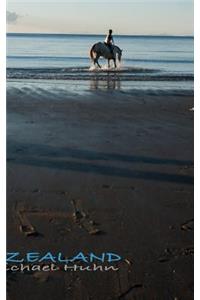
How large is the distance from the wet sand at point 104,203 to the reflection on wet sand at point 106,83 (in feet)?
18.8

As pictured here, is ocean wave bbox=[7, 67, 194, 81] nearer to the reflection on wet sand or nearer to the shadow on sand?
the reflection on wet sand

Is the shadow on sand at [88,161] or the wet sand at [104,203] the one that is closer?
the wet sand at [104,203]

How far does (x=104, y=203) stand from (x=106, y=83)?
1106cm

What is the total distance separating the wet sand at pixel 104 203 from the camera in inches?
127

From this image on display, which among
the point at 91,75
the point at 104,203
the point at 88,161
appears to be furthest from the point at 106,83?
the point at 104,203

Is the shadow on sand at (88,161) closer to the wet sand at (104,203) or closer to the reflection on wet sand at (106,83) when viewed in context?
the wet sand at (104,203)

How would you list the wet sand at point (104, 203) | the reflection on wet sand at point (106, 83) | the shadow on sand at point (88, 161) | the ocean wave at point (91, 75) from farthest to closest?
1. the ocean wave at point (91, 75)
2. the reflection on wet sand at point (106, 83)
3. the shadow on sand at point (88, 161)
4. the wet sand at point (104, 203)

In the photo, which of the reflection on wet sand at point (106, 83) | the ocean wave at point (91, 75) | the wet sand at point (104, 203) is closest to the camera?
the wet sand at point (104, 203)

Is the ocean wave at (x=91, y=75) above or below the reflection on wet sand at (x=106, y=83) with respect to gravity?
above

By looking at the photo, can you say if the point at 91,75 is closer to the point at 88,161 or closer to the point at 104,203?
the point at 88,161

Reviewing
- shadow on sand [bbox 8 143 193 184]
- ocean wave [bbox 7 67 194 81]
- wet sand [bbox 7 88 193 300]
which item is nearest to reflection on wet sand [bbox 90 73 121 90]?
ocean wave [bbox 7 67 194 81]

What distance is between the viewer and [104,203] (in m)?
4.50

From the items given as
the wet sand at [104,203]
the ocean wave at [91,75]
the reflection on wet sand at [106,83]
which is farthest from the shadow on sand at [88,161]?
the ocean wave at [91,75]
